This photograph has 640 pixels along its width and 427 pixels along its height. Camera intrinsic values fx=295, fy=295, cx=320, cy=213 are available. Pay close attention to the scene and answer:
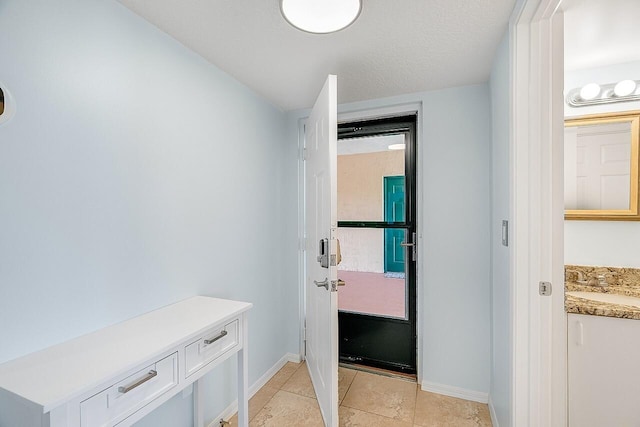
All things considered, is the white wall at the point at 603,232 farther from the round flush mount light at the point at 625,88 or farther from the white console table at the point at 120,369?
the white console table at the point at 120,369

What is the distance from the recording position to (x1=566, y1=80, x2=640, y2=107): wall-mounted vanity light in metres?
1.63

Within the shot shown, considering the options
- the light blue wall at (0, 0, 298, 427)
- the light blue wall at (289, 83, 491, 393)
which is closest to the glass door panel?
the light blue wall at (289, 83, 491, 393)

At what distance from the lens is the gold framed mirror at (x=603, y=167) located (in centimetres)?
164

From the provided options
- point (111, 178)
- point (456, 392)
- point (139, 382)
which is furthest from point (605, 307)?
point (111, 178)

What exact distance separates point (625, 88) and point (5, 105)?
2.78 m

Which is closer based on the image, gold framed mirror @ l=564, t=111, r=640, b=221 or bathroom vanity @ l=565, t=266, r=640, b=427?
bathroom vanity @ l=565, t=266, r=640, b=427

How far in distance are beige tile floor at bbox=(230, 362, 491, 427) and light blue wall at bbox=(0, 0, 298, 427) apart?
0.31 meters

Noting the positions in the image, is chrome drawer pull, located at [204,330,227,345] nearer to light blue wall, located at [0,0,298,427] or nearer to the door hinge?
light blue wall, located at [0,0,298,427]

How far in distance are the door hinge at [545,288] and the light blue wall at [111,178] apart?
63.2 inches

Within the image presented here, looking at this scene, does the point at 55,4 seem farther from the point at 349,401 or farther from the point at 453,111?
the point at 349,401

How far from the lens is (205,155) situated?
166 cm

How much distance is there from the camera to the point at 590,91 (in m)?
1.71

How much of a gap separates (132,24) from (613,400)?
2750mm

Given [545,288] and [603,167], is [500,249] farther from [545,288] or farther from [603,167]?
[603,167]
